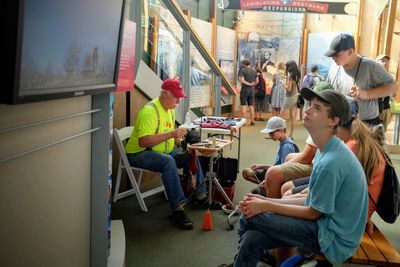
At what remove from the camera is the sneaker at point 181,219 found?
3.54 metres

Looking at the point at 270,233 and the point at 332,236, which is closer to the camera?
the point at 332,236

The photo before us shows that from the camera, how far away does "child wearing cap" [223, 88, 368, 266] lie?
2006 millimetres

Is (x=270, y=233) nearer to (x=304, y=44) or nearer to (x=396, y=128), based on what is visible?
(x=396, y=128)

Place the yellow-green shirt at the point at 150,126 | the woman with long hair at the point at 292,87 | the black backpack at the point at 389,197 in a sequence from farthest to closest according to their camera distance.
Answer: the woman with long hair at the point at 292,87 → the yellow-green shirt at the point at 150,126 → the black backpack at the point at 389,197

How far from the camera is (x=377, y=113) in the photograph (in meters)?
3.38

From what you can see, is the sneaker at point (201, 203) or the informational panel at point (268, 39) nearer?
the sneaker at point (201, 203)

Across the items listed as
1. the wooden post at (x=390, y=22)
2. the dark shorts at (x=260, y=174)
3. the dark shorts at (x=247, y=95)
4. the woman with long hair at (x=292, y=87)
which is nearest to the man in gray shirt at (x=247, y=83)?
the dark shorts at (x=247, y=95)

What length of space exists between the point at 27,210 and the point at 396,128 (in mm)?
6742

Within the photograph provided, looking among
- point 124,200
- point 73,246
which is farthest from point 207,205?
point 73,246

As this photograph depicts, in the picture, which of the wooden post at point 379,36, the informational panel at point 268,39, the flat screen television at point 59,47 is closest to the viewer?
the flat screen television at point 59,47

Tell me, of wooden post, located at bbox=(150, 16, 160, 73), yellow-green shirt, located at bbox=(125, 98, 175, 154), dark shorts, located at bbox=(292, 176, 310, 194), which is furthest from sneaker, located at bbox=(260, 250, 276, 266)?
wooden post, located at bbox=(150, 16, 160, 73)

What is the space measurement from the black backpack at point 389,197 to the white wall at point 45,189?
1.69 m

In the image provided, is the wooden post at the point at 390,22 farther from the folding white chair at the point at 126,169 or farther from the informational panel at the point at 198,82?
the folding white chair at the point at 126,169

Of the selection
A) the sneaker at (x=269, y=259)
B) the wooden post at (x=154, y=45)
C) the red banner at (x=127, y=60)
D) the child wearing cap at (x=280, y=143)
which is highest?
the wooden post at (x=154, y=45)
